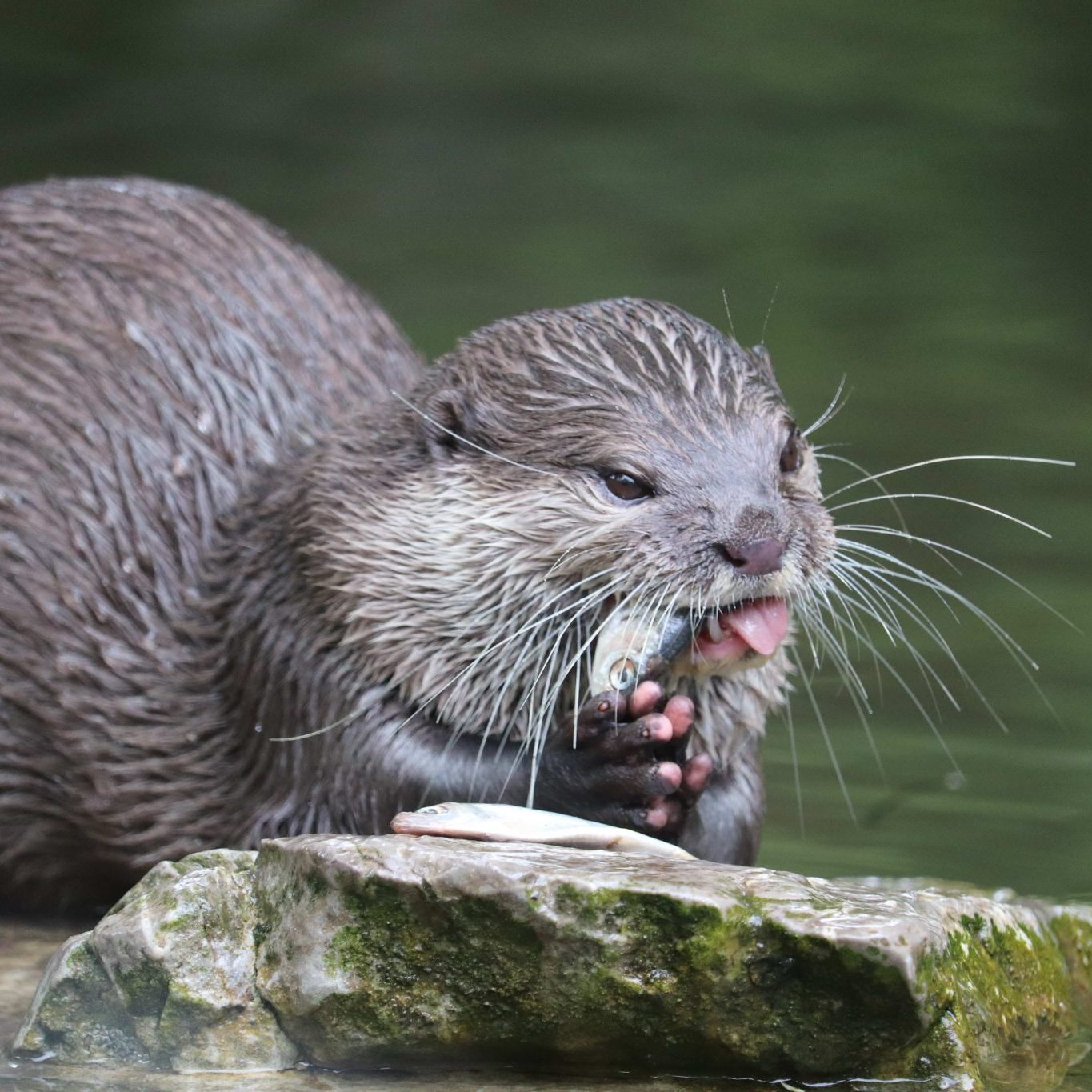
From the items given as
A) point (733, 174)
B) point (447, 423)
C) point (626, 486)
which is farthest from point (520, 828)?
point (733, 174)

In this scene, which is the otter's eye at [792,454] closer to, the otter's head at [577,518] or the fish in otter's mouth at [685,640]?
the otter's head at [577,518]

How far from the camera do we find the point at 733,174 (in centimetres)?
885

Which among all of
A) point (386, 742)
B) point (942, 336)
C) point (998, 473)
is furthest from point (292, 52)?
point (386, 742)

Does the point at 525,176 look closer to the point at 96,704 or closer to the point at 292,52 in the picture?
the point at 292,52

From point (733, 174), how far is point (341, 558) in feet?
19.5

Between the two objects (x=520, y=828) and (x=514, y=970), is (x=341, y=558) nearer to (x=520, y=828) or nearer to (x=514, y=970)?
(x=520, y=828)

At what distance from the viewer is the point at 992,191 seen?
859cm

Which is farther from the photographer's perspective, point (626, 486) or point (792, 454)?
point (792, 454)

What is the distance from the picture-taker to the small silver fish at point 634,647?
294 cm

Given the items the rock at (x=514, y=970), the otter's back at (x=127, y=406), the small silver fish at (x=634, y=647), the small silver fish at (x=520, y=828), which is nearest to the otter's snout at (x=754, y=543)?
the small silver fish at (x=634, y=647)

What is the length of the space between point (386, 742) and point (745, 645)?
541 mm

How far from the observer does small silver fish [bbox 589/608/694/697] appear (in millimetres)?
2943

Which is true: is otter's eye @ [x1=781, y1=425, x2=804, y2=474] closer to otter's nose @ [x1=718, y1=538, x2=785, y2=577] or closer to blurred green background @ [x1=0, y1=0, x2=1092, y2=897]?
otter's nose @ [x1=718, y1=538, x2=785, y2=577]

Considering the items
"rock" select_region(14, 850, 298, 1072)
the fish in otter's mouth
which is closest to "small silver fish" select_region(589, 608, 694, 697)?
the fish in otter's mouth
